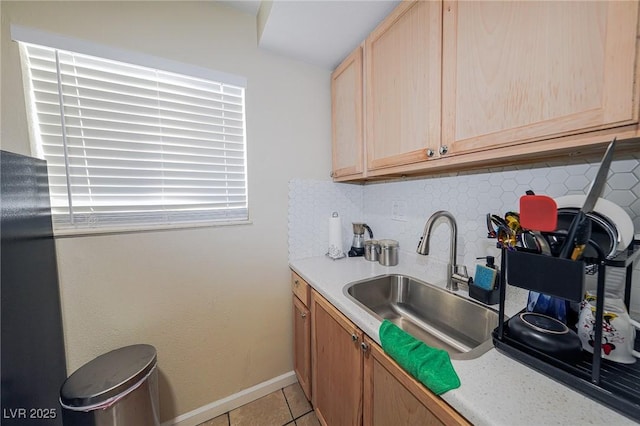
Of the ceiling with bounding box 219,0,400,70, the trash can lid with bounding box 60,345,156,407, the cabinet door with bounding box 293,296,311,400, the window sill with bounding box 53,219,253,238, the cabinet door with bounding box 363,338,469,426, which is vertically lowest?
the cabinet door with bounding box 293,296,311,400

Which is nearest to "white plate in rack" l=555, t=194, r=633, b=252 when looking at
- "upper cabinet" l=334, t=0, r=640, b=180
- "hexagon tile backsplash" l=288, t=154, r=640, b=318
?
"upper cabinet" l=334, t=0, r=640, b=180

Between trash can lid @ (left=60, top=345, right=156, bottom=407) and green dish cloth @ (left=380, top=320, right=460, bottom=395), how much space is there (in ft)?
3.51

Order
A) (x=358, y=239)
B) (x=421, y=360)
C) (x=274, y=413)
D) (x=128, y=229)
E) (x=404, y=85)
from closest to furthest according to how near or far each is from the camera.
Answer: (x=421, y=360) → (x=404, y=85) → (x=128, y=229) → (x=274, y=413) → (x=358, y=239)

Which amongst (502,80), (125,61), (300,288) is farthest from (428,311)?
(125,61)

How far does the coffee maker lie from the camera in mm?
1670

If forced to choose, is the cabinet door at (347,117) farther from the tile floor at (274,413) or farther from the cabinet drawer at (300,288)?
the tile floor at (274,413)

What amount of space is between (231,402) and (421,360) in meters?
1.41

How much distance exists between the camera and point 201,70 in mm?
1268

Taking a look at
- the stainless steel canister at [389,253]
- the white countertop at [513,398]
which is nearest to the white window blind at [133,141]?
the stainless steel canister at [389,253]

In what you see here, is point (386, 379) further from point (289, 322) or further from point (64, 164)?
point (64, 164)

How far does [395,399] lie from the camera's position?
71 centimetres

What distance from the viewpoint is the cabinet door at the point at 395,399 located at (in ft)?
1.86

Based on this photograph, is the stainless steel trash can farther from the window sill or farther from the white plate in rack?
the white plate in rack

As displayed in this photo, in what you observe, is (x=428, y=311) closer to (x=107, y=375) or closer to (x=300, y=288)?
(x=300, y=288)
